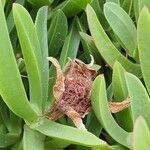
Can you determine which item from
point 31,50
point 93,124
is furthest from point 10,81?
Answer: point 93,124

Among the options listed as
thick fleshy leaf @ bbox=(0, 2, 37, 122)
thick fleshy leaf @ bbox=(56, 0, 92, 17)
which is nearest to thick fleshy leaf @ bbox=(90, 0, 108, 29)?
thick fleshy leaf @ bbox=(56, 0, 92, 17)

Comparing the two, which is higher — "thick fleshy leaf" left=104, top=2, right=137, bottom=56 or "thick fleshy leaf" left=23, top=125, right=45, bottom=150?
"thick fleshy leaf" left=104, top=2, right=137, bottom=56

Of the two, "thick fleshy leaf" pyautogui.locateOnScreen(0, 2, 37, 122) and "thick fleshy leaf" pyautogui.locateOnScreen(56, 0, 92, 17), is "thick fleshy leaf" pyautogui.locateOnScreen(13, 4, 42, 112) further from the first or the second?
"thick fleshy leaf" pyautogui.locateOnScreen(56, 0, 92, 17)

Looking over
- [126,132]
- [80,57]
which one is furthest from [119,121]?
[80,57]

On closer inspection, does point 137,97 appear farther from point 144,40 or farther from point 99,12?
point 99,12

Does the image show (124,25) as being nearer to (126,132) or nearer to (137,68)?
(137,68)

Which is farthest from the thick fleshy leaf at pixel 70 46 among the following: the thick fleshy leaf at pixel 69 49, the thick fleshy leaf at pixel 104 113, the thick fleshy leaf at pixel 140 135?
the thick fleshy leaf at pixel 140 135

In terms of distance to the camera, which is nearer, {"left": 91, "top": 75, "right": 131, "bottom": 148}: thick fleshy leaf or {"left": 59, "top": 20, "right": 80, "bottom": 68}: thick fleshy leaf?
{"left": 91, "top": 75, "right": 131, "bottom": 148}: thick fleshy leaf

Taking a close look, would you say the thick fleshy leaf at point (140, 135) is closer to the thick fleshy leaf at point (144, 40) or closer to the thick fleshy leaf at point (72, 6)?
the thick fleshy leaf at point (144, 40)
